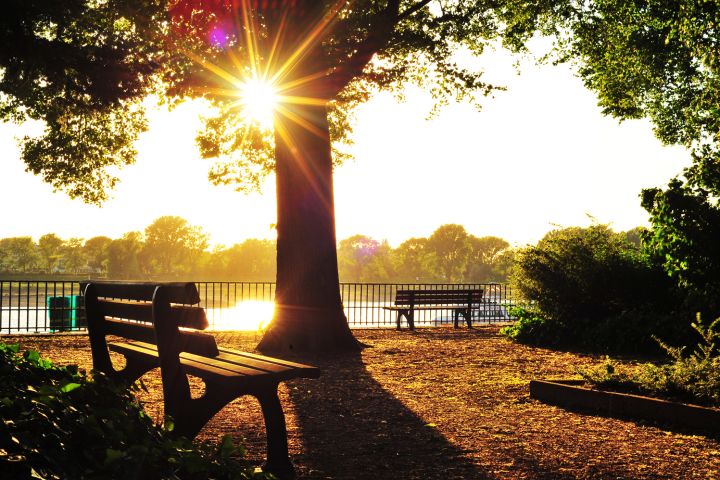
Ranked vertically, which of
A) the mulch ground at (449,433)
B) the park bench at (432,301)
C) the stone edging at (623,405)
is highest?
the park bench at (432,301)

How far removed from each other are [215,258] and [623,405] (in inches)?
3298

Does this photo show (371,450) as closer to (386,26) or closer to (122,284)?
(122,284)

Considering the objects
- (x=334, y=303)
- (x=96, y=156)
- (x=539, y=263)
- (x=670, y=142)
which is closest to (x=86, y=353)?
(x=334, y=303)

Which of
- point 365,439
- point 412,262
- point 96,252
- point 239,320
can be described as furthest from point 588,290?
point 96,252

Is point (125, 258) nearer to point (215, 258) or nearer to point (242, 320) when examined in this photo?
point (215, 258)

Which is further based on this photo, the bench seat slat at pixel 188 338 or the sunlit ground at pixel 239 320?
the sunlit ground at pixel 239 320

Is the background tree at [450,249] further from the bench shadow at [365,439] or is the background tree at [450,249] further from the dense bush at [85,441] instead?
the dense bush at [85,441]

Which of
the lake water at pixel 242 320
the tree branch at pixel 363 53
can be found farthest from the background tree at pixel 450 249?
the tree branch at pixel 363 53

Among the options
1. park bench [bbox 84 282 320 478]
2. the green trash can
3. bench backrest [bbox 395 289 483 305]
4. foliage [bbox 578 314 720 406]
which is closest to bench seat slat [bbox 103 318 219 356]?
park bench [bbox 84 282 320 478]

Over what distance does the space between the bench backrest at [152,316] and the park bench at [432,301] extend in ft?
40.6

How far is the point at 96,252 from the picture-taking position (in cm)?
9356

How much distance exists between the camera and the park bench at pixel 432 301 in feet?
57.2

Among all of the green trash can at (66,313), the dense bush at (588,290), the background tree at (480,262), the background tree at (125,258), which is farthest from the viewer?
the background tree at (480,262)

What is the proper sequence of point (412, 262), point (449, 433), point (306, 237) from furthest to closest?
point (412, 262)
point (306, 237)
point (449, 433)
